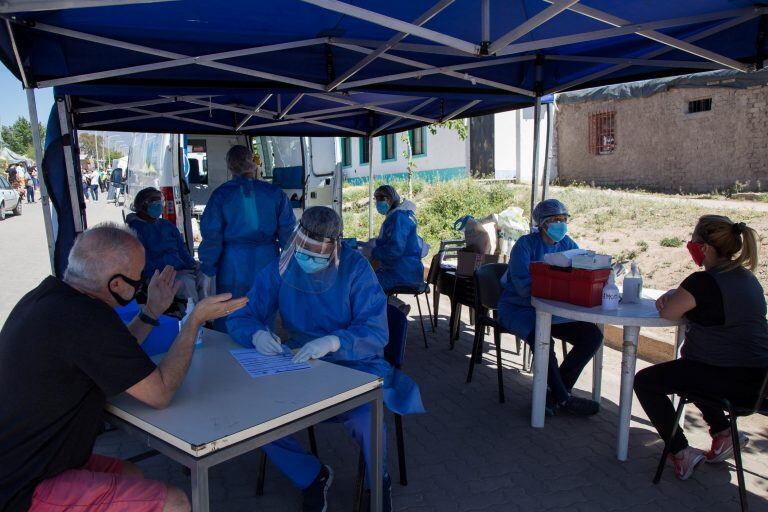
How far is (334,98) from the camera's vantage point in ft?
17.5

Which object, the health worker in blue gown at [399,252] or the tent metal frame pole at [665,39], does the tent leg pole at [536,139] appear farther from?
the tent metal frame pole at [665,39]

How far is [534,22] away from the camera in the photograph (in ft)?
9.45

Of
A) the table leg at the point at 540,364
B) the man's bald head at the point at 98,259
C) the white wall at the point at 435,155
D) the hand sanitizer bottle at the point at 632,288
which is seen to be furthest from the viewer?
the white wall at the point at 435,155

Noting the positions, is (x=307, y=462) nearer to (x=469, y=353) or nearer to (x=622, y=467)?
(x=622, y=467)

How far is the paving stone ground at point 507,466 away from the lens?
9.12ft

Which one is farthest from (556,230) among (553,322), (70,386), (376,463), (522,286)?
(70,386)

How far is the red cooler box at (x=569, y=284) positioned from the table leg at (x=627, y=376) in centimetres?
25

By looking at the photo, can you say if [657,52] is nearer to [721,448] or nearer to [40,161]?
[721,448]

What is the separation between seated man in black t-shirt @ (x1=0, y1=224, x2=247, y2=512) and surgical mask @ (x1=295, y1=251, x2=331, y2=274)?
0.92m

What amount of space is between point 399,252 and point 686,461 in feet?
9.21

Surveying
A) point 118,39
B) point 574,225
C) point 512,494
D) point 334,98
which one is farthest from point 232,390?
point 574,225

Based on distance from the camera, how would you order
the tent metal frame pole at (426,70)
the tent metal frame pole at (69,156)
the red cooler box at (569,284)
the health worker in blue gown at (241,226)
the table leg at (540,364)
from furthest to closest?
the health worker in blue gown at (241,226)
the tent metal frame pole at (426,70)
the tent metal frame pole at (69,156)
the table leg at (540,364)
the red cooler box at (569,284)

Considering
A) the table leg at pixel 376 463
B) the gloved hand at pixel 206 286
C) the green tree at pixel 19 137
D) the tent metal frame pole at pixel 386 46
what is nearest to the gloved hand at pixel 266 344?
the table leg at pixel 376 463

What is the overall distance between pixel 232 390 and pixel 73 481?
0.52 meters
